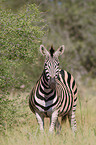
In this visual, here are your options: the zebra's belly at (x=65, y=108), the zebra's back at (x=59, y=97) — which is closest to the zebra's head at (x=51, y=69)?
the zebra's back at (x=59, y=97)

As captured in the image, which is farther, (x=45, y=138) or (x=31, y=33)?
(x=31, y=33)

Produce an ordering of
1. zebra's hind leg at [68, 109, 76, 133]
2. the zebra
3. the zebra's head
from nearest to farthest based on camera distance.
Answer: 1. the zebra's head
2. the zebra
3. zebra's hind leg at [68, 109, 76, 133]

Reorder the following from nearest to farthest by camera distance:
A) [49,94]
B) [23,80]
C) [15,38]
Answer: [49,94], [15,38], [23,80]

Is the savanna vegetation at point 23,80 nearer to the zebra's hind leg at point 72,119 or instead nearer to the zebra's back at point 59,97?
the zebra's hind leg at point 72,119

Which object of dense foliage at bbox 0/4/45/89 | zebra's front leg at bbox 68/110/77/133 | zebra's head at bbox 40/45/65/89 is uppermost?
dense foliage at bbox 0/4/45/89

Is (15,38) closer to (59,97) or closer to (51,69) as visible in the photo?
(51,69)

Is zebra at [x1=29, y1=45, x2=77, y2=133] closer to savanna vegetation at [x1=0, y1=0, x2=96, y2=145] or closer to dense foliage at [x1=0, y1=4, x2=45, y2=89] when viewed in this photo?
savanna vegetation at [x1=0, y1=0, x2=96, y2=145]

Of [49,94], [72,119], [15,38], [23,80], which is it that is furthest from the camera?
[23,80]

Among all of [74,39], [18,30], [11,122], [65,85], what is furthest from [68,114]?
[74,39]

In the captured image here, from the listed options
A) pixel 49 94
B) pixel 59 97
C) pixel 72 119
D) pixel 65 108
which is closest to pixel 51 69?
pixel 49 94

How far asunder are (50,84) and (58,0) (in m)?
20.4

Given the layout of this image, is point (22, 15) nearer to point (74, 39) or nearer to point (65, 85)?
point (65, 85)

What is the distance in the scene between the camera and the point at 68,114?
789cm

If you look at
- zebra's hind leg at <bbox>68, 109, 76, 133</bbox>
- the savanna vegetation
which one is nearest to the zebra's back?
zebra's hind leg at <bbox>68, 109, 76, 133</bbox>
